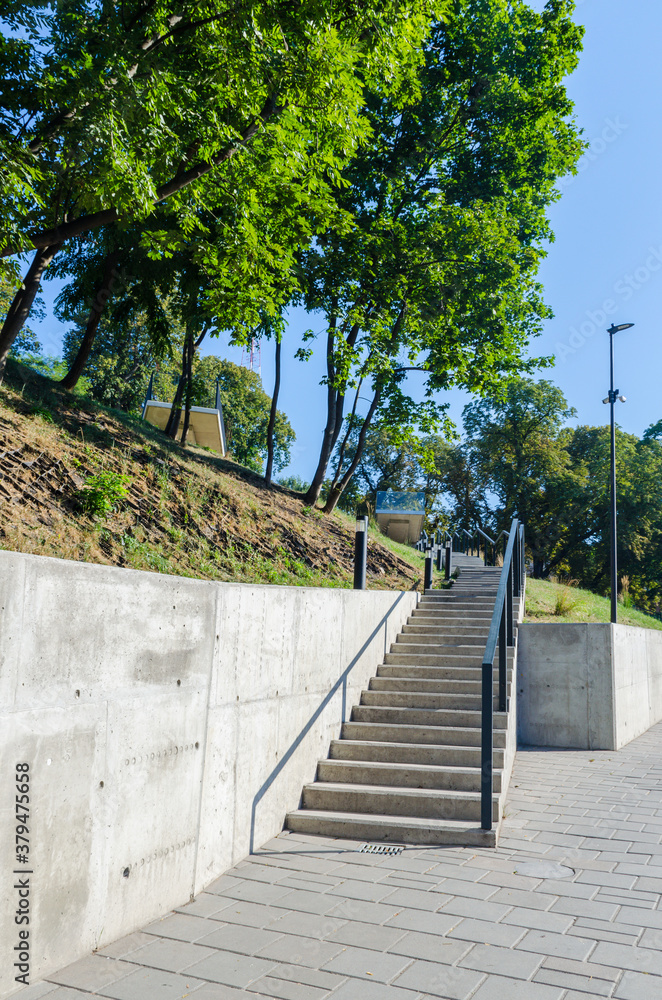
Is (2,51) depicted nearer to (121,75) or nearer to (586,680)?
(121,75)

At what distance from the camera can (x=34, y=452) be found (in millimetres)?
7461

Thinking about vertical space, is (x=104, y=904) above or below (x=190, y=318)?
below

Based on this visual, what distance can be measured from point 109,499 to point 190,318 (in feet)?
19.9

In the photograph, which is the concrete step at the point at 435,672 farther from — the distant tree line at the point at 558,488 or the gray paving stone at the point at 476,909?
the distant tree line at the point at 558,488

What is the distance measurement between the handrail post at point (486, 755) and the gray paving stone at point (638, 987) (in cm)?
207

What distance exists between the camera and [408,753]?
22.0 feet

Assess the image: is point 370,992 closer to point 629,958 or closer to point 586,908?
point 629,958

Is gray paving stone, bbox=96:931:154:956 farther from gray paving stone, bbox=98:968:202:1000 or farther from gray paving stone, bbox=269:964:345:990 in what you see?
gray paving stone, bbox=269:964:345:990

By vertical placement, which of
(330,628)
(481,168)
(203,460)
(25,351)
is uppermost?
(25,351)

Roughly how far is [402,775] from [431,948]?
109 inches

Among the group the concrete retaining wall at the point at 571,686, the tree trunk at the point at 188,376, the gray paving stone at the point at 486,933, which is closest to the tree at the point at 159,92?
the gray paving stone at the point at 486,933

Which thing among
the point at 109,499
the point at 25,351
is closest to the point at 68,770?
the point at 109,499

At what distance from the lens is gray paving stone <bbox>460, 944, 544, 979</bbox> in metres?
3.32

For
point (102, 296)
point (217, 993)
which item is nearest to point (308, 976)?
point (217, 993)
